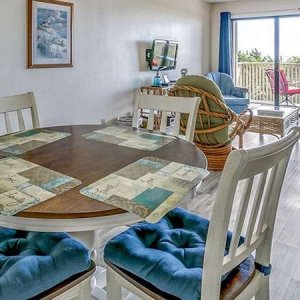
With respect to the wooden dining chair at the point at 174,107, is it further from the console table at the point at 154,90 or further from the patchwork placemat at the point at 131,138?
the console table at the point at 154,90

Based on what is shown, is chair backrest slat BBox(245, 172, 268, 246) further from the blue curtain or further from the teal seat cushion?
the blue curtain

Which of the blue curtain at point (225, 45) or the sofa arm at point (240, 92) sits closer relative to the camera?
the sofa arm at point (240, 92)

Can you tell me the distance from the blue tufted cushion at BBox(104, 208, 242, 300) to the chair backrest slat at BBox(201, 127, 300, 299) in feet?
0.28

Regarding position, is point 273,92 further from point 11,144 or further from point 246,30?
point 11,144

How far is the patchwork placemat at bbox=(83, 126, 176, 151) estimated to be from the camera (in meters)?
1.68

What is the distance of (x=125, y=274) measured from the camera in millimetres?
→ 1140

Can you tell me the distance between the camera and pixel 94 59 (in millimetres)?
4227

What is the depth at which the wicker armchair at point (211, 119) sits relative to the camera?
3392 mm

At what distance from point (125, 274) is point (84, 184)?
340mm

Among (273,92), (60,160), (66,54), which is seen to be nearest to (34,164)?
(60,160)

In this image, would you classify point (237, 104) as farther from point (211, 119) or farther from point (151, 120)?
point (151, 120)

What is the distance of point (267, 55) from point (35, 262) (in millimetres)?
7169

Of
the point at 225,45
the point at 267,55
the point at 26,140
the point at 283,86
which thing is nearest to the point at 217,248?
the point at 26,140

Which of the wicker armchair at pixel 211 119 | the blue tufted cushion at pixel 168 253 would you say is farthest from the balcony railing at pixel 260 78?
the blue tufted cushion at pixel 168 253
